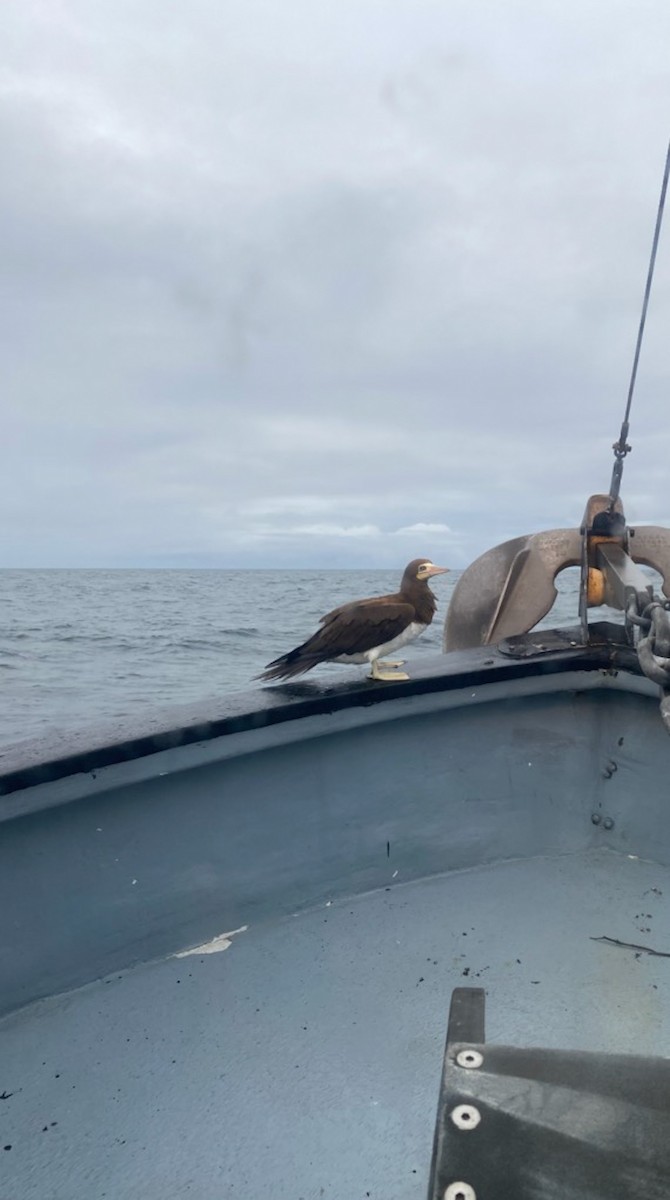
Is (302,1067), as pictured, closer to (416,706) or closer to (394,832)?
(394,832)

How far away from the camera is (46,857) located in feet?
6.89

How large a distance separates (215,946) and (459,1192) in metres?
1.81

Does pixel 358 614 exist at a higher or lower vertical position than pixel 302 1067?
higher

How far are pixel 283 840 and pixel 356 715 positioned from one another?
1.57 ft

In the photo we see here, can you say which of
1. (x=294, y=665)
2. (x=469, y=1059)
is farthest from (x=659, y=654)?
(x=294, y=665)

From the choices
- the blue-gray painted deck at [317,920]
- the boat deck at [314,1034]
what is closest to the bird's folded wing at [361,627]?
the blue-gray painted deck at [317,920]

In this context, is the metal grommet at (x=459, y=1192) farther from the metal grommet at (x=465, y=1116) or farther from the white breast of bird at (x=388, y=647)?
the white breast of bird at (x=388, y=647)

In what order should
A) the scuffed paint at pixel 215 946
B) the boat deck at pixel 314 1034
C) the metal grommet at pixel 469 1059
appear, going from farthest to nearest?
the scuffed paint at pixel 215 946
the boat deck at pixel 314 1034
the metal grommet at pixel 469 1059

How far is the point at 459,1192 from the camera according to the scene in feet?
2.48

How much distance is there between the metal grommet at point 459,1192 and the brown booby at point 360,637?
1.93 metres

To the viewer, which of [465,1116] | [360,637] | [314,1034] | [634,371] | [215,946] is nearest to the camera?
[465,1116]

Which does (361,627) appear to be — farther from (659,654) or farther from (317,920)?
(659,654)

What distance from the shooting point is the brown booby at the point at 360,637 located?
8.75 feet

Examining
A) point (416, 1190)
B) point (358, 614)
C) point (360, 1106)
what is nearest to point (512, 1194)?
point (416, 1190)
